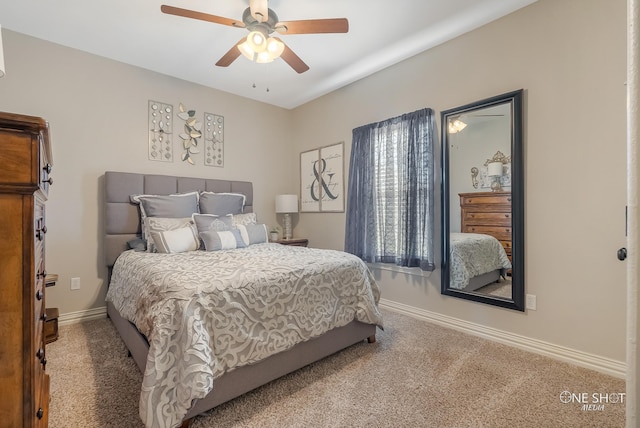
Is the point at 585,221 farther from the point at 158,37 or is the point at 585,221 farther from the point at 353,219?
the point at 158,37

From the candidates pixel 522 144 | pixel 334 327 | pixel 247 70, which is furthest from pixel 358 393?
pixel 247 70

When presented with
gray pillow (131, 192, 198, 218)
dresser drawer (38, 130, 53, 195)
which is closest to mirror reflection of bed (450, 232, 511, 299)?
gray pillow (131, 192, 198, 218)

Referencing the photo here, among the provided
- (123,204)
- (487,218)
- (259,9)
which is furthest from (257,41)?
(487,218)

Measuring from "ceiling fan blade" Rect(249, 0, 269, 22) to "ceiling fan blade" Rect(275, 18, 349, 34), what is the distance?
110 mm

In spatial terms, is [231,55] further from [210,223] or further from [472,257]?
[472,257]

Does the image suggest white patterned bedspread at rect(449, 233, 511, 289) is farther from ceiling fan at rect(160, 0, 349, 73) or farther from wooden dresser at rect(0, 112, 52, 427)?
wooden dresser at rect(0, 112, 52, 427)

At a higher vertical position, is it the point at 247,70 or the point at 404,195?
the point at 247,70

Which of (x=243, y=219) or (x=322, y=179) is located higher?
(x=322, y=179)

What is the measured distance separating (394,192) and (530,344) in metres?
1.78

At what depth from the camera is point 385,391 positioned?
5.92 ft

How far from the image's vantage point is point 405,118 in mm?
3115

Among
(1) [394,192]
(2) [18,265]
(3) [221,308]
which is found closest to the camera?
(2) [18,265]

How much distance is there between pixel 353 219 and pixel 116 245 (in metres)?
2.60

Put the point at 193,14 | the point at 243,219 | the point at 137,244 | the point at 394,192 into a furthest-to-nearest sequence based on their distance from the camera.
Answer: the point at 243,219
the point at 394,192
the point at 137,244
the point at 193,14
